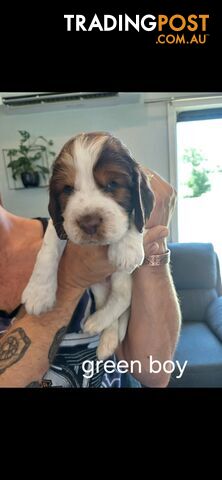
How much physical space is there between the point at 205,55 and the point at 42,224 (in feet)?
1.35

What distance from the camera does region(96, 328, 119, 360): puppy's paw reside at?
0.65 m

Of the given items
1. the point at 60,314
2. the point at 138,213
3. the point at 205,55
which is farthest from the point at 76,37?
the point at 60,314

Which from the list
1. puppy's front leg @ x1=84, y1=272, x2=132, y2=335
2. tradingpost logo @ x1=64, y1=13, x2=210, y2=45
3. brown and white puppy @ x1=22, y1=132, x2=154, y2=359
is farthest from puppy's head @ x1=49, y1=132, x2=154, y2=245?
A: tradingpost logo @ x1=64, y1=13, x2=210, y2=45

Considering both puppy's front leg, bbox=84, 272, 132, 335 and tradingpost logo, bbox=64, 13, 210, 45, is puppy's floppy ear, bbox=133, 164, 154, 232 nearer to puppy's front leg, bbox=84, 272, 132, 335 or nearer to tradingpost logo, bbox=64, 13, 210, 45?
puppy's front leg, bbox=84, 272, 132, 335

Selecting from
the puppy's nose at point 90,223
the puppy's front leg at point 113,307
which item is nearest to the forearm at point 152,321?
the puppy's front leg at point 113,307

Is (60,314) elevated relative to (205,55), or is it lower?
lower

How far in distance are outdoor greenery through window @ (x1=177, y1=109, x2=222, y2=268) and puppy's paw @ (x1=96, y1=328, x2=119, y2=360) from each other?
0.21 metres

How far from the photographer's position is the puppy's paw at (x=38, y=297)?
23.1 inches

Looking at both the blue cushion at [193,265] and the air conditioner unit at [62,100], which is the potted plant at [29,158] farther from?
the blue cushion at [193,265]

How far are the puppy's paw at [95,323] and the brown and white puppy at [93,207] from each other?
0.29ft
